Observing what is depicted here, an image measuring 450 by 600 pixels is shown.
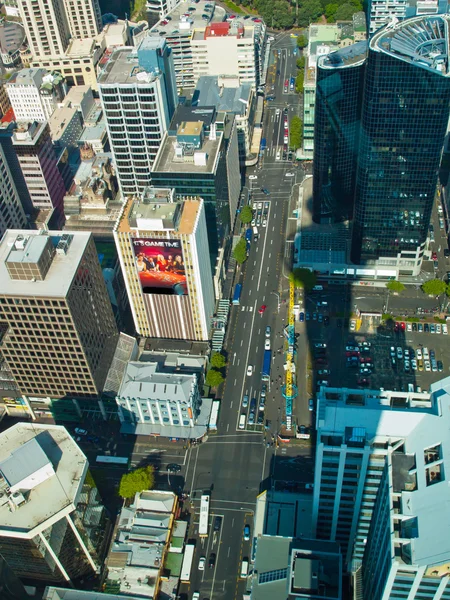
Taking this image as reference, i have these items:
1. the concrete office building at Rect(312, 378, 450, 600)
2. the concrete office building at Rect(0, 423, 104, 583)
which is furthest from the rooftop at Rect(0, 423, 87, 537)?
the concrete office building at Rect(312, 378, 450, 600)

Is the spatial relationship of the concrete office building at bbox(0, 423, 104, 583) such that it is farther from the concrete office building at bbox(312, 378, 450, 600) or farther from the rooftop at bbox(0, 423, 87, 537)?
the concrete office building at bbox(312, 378, 450, 600)

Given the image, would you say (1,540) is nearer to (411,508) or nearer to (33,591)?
(33,591)

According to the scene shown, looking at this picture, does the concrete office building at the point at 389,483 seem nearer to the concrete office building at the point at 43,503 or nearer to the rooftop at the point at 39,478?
the concrete office building at the point at 43,503

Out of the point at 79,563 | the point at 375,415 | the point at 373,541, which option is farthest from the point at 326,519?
the point at 79,563

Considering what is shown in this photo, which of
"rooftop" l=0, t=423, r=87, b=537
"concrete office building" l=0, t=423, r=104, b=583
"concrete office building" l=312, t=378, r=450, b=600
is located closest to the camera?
"concrete office building" l=312, t=378, r=450, b=600

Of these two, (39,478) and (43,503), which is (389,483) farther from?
(39,478)

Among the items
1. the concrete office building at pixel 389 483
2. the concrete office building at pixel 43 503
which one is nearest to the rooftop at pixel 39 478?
the concrete office building at pixel 43 503
